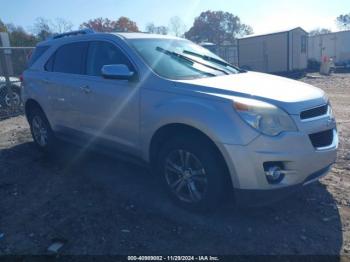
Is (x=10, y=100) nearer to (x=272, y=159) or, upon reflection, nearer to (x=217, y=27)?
(x=272, y=159)

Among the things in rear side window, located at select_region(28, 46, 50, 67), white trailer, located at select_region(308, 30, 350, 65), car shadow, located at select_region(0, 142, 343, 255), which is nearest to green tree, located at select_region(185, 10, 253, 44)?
white trailer, located at select_region(308, 30, 350, 65)

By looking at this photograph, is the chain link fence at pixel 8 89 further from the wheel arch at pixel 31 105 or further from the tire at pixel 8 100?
the wheel arch at pixel 31 105

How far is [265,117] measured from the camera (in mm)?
3160

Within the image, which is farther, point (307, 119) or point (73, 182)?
point (73, 182)

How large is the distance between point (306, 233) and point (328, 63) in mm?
22405

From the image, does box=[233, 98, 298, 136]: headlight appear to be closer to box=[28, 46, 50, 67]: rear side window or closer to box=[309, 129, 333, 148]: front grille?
box=[309, 129, 333, 148]: front grille

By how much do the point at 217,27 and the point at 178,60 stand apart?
6768 cm

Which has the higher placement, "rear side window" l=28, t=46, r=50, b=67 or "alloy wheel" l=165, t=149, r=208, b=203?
"rear side window" l=28, t=46, r=50, b=67

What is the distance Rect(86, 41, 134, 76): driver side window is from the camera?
436 cm

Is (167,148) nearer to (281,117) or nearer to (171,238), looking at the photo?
(171,238)

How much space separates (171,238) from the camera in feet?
11.0

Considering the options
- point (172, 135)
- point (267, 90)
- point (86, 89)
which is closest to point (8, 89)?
point (86, 89)

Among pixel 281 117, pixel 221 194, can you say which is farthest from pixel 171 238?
pixel 281 117

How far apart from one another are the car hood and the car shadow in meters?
1.18
